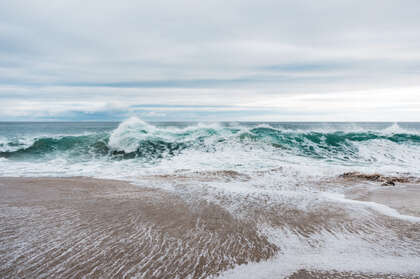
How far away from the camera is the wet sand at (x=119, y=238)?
216 centimetres

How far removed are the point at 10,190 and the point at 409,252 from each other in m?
6.16

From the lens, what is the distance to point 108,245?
2.56m

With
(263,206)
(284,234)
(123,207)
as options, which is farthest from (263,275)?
(123,207)

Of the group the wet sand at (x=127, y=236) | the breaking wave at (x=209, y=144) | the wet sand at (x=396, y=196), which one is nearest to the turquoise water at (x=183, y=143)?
the breaking wave at (x=209, y=144)

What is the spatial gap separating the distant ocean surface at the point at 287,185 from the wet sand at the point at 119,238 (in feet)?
0.89

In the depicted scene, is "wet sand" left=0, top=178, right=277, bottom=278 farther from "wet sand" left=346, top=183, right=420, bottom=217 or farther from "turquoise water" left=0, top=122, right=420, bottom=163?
"turquoise water" left=0, top=122, right=420, bottom=163

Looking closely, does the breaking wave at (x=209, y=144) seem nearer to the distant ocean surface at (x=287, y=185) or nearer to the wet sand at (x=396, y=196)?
the distant ocean surface at (x=287, y=185)

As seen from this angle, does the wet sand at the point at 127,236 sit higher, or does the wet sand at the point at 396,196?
the wet sand at the point at 127,236

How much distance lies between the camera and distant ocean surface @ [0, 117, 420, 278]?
249 centimetres

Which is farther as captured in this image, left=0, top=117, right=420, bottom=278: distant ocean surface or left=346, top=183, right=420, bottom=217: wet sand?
left=346, top=183, right=420, bottom=217: wet sand

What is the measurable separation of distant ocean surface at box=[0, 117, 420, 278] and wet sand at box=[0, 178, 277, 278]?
272 millimetres

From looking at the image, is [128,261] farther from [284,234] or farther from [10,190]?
[10,190]

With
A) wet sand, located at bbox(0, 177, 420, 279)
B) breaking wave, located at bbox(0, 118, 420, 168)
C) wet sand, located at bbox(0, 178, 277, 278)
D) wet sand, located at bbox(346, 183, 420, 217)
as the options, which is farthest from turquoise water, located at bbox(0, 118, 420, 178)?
wet sand, located at bbox(0, 178, 277, 278)

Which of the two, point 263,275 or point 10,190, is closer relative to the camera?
point 263,275
